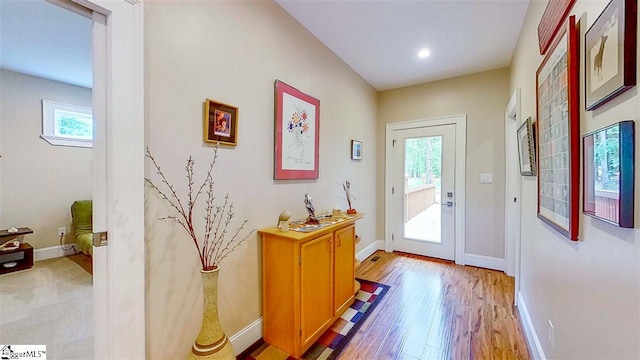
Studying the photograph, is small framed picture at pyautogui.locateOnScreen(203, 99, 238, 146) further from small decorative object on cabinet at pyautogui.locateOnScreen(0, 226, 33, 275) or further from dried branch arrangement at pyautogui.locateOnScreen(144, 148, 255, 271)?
small decorative object on cabinet at pyautogui.locateOnScreen(0, 226, 33, 275)

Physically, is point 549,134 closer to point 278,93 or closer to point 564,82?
point 564,82

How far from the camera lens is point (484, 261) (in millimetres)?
3285

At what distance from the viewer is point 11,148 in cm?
Answer: 332

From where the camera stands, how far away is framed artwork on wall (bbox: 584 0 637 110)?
0.69m

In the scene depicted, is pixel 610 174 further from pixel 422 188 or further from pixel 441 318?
pixel 422 188

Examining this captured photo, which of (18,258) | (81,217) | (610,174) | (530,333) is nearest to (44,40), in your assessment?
(81,217)

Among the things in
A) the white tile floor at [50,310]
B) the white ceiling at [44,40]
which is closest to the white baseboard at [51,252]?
the white tile floor at [50,310]

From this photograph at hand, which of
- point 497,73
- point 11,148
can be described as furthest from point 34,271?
point 497,73

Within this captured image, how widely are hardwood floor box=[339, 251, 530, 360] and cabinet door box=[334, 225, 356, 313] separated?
0.84 ft

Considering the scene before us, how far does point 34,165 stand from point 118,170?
387cm

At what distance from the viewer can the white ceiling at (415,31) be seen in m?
2.02

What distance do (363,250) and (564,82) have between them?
288 cm

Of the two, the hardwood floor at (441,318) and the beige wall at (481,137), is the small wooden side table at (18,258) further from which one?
the beige wall at (481,137)

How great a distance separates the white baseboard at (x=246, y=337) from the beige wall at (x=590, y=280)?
1.78 metres
